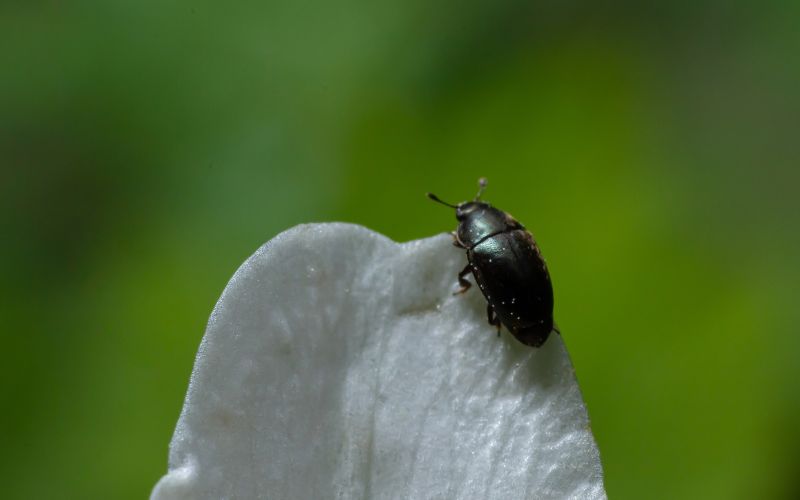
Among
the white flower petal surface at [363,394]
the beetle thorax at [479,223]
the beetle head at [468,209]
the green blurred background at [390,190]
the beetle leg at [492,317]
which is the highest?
the green blurred background at [390,190]

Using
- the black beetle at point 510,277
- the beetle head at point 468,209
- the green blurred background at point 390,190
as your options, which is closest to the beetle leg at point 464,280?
the black beetle at point 510,277

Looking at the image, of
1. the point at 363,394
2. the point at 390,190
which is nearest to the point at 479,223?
the point at 363,394

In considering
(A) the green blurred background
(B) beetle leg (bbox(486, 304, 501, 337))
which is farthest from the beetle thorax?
(A) the green blurred background

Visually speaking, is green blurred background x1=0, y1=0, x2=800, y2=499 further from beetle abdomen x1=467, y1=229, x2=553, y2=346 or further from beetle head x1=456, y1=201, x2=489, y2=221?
beetle abdomen x1=467, y1=229, x2=553, y2=346

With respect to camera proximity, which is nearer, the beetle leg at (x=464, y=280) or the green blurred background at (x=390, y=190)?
the beetle leg at (x=464, y=280)

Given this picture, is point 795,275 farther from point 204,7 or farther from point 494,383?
point 204,7

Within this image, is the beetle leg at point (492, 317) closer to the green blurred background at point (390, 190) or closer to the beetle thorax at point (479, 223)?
Result: the beetle thorax at point (479, 223)

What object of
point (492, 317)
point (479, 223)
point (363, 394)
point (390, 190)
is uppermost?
point (390, 190)

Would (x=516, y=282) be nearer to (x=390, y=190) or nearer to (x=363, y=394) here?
(x=363, y=394)
